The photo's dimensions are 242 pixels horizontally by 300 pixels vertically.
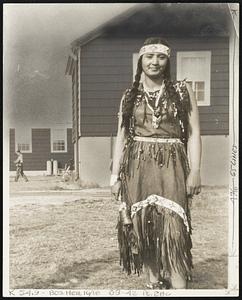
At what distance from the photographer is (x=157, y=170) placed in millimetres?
3359

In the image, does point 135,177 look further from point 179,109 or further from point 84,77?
point 84,77

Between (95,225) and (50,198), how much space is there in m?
0.34

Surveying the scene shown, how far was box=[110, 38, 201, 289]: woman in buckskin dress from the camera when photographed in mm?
3352

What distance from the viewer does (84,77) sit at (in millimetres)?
3449

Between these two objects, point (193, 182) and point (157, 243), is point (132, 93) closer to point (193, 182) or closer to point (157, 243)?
point (193, 182)

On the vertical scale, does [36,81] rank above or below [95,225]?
above

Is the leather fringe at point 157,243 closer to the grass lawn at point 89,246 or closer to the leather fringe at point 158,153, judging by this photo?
the grass lawn at point 89,246

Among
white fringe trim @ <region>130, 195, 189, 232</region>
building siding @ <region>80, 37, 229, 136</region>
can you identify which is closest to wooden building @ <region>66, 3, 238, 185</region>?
building siding @ <region>80, 37, 229, 136</region>

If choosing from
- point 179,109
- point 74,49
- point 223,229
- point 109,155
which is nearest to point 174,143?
point 179,109

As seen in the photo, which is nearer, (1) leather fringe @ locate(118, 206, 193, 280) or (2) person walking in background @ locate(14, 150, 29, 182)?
(1) leather fringe @ locate(118, 206, 193, 280)

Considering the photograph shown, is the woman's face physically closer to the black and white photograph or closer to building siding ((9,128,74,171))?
the black and white photograph

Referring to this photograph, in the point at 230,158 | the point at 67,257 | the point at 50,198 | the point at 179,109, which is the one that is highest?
the point at 179,109

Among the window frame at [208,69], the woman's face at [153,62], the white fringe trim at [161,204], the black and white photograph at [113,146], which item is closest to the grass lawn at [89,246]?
the black and white photograph at [113,146]

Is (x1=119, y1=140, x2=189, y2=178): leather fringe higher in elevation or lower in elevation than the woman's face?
lower
